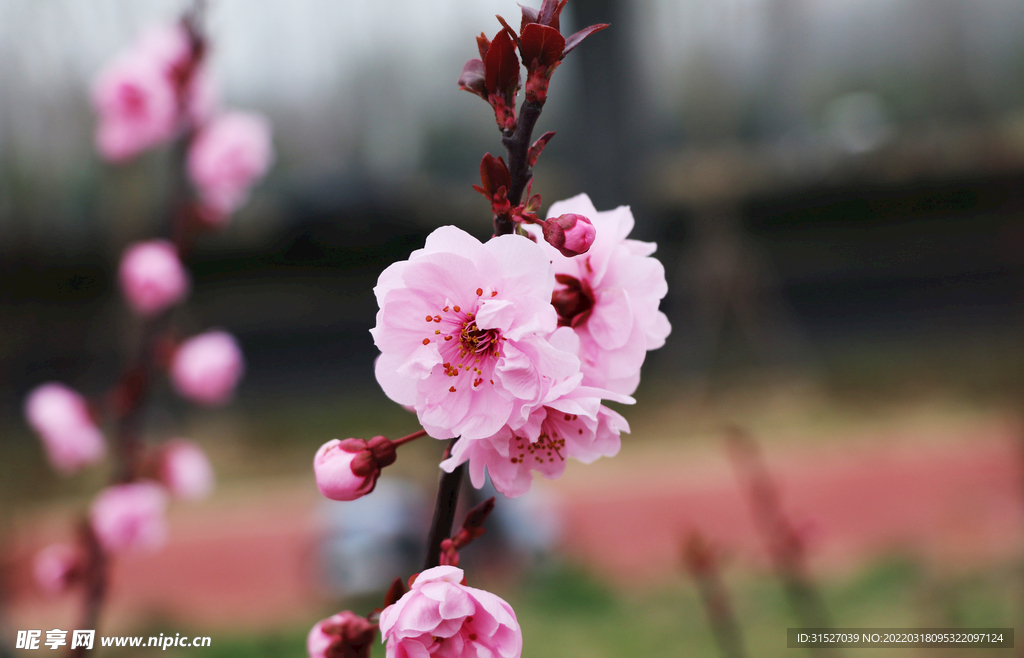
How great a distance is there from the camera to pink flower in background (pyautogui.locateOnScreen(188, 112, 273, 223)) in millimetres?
1104

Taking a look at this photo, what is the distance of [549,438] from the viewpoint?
45 cm

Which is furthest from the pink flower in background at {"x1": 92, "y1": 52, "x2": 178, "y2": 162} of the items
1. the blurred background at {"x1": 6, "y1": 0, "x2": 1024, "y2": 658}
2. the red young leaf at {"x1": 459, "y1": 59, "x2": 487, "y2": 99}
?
the blurred background at {"x1": 6, "y1": 0, "x2": 1024, "y2": 658}

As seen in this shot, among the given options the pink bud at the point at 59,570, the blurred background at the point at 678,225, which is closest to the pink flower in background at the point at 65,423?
the pink bud at the point at 59,570

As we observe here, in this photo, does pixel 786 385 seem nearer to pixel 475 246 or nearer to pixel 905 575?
pixel 905 575

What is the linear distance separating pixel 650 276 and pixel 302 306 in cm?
416

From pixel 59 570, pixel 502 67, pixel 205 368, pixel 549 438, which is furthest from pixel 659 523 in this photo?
pixel 502 67

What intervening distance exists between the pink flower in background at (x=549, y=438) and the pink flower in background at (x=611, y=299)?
0.09 feet

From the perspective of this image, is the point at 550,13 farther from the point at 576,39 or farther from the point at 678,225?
the point at 678,225

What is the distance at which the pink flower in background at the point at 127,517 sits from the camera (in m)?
0.91

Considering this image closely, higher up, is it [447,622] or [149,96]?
[149,96]

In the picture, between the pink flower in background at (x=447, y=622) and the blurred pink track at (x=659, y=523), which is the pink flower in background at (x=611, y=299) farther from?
the blurred pink track at (x=659, y=523)

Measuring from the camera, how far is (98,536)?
879 millimetres

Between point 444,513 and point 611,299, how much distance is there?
0.16 meters
